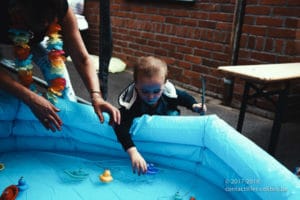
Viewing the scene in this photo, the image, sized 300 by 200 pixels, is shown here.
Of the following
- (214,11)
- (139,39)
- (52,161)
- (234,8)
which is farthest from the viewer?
(139,39)

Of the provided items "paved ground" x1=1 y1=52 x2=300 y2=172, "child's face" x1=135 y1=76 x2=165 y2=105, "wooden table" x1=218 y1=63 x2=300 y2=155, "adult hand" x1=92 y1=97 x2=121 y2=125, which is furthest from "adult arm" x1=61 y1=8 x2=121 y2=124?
"paved ground" x1=1 y1=52 x2=300 y2=172

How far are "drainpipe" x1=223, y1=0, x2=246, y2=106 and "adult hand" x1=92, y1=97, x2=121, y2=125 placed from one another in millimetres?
1768

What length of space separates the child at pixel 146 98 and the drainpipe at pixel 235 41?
1.18 metres

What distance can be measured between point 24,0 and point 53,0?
0.11 meters

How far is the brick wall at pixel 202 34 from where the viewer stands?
8.40 feet

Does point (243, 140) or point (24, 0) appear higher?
point (24, 0)

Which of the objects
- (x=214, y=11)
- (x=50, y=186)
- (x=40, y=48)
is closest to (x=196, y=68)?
(x=214, y=11)

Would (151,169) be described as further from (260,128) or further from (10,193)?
(260,128)

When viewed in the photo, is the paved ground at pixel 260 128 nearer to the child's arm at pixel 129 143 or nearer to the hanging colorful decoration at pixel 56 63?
the child's arm at pixel 129 143

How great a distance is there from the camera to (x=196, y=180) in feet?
5.21

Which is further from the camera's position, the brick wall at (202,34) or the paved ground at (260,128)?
the brick wall at (202,34)

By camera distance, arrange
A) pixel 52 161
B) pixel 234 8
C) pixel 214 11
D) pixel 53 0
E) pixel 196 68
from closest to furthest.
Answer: pixel 53 0, pixel 52 161, pixel 234 8, pixel 214 11, pixel 196 68

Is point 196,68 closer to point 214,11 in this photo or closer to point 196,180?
point 214,11

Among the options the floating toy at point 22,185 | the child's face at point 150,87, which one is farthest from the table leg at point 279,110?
the floating toy at point 22,185
